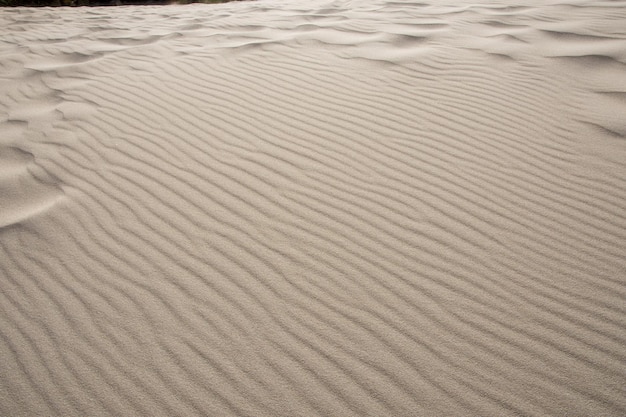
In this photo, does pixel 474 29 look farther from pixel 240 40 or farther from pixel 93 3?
pixel 93 3

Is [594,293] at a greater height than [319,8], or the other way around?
[319,8]

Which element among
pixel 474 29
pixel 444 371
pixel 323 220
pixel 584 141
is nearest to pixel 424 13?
pixel 474 29

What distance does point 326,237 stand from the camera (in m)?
1.87

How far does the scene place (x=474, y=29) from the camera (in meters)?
4.16

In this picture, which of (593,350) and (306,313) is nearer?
(593,350)

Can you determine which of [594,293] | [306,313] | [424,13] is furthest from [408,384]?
[424,13]

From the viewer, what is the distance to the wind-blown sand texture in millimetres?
1341

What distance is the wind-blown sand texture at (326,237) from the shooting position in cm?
134

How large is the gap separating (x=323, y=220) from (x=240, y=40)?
338 centimetres

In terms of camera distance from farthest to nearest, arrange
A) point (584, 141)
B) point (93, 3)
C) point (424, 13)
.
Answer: point (93, 3)
point (424, 13)
point (584, 141)

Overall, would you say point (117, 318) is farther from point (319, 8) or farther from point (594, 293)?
point (319, 8)

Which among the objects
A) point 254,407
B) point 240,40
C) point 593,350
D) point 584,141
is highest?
point 240,40

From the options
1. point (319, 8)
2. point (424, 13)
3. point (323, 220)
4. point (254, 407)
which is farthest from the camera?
point (319, 8)

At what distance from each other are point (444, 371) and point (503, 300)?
390 millimetres
